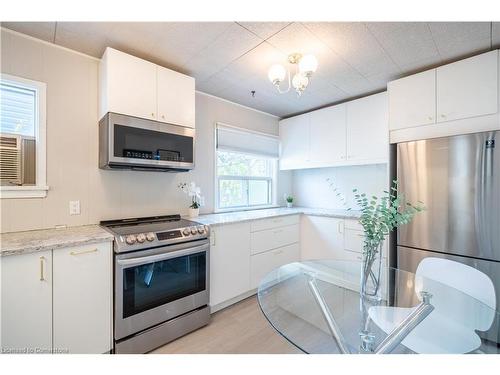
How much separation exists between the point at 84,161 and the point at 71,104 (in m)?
0.48

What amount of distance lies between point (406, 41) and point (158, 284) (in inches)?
106

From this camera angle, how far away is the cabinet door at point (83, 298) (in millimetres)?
1396

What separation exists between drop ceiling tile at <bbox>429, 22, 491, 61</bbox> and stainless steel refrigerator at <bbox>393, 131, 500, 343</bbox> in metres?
0.70

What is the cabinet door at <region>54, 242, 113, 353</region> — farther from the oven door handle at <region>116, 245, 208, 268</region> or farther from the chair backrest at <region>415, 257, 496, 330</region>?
the chair backrest at <region>415, 257, 496, 330</region>

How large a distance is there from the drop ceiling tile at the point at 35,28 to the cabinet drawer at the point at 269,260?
2.57m

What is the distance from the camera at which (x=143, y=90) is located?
191 centimetres

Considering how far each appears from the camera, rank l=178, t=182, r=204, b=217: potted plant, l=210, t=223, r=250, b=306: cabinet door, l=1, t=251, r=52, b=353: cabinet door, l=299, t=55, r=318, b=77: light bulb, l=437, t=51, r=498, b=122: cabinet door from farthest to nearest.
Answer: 1. l=178, t=182, r=204, b=217: potted plant
2. l=210, t=223, r=250, b=306: cabinet door
3. l=437, t=51, r=498, b=122: cabinet door
4. l=299, t=55, r=318, b=77: light bulb
5. l=1, t=251, r=52, b=353: cabinet door

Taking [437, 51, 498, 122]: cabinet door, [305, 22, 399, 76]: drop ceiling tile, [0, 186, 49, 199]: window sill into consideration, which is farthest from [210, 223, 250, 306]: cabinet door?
[437, 51, 498, 122]: cabinet door

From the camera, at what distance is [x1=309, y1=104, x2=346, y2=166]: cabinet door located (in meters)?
2.89

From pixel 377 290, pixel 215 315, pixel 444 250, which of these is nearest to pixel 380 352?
pixel 377 290

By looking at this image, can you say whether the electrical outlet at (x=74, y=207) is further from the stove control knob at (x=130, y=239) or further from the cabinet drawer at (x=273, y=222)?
the cabinet drawer at (x=273, y=222)

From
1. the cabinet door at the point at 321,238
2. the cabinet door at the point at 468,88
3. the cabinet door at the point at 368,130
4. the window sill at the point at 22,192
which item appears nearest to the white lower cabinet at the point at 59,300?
the window sill at the point at 22,192

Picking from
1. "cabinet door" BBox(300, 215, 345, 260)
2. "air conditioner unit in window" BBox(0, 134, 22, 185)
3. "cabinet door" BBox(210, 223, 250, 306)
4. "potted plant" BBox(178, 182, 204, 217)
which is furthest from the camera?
"cabinet door" BBox(300, 215, 345, 260)
